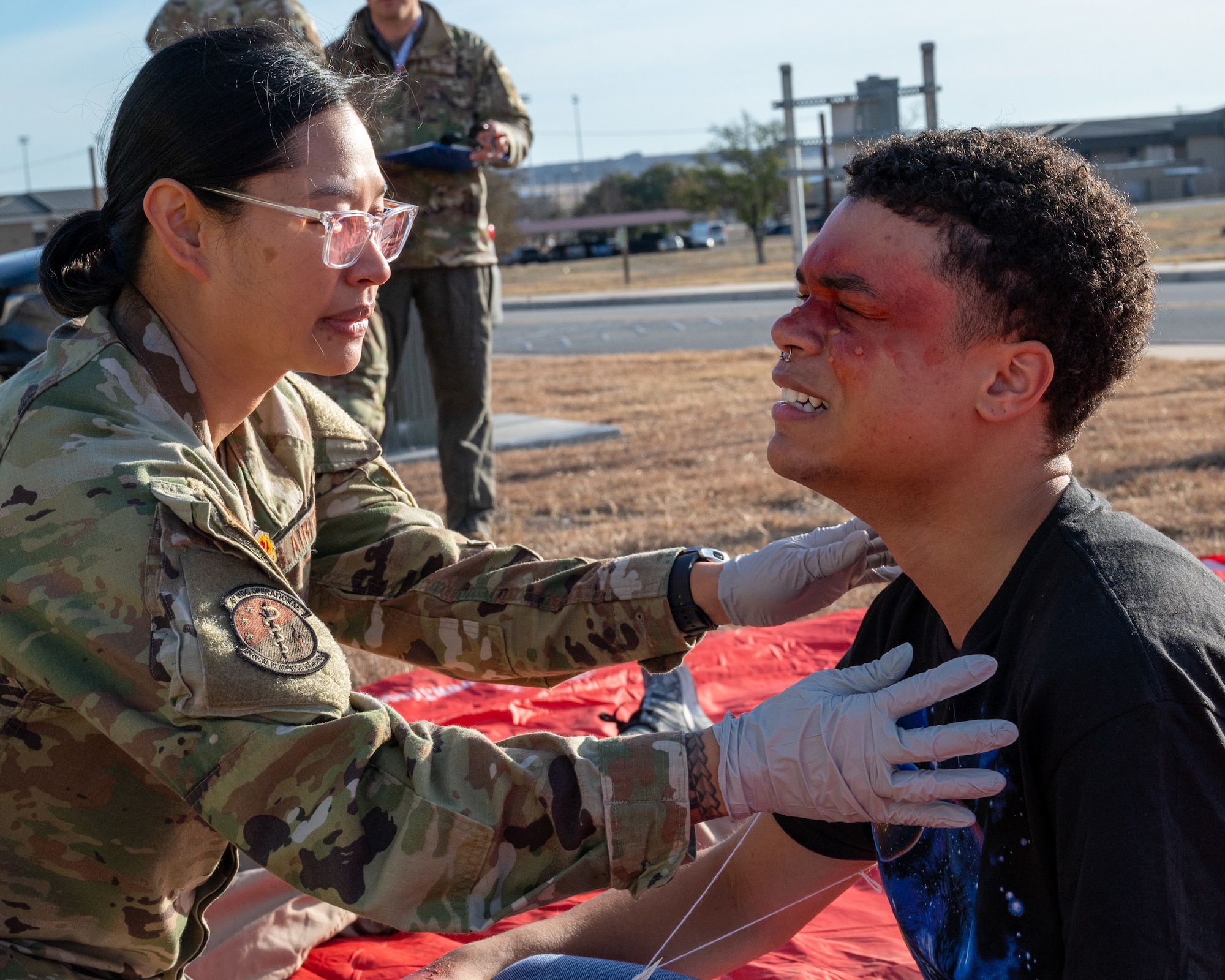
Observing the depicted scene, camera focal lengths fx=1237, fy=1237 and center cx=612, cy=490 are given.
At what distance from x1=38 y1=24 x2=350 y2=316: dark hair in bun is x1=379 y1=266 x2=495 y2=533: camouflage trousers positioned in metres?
3.40

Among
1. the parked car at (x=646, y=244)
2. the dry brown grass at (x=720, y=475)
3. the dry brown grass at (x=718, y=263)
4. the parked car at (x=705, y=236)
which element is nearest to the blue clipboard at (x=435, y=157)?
the dry brown grass at (x=720, y=475)

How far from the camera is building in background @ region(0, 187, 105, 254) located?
185ft

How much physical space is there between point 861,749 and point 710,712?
230 cm

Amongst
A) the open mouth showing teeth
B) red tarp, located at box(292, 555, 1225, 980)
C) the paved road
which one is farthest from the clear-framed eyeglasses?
the paved road

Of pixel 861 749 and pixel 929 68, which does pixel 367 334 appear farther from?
pixel 929 68

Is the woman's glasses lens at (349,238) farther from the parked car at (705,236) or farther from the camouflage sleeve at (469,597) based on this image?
the parked car at (705,236)

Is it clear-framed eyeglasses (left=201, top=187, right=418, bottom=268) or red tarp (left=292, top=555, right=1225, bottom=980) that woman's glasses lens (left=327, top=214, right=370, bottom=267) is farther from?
red tarp (left=292, top=555, right=1225, bottom=980)

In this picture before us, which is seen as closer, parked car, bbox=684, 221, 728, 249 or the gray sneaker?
the gray sneaker

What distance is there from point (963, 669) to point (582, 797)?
0.52 metres

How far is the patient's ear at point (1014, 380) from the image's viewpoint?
1806 millimetres

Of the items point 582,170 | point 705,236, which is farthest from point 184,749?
point 582,170

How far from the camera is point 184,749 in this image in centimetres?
157

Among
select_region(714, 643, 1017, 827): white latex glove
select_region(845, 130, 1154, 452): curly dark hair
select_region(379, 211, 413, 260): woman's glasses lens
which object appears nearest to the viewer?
select_region(714, 643, 1017, 827): white latex glove

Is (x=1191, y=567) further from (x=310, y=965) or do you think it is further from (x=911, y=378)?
(x=310, y=965)
